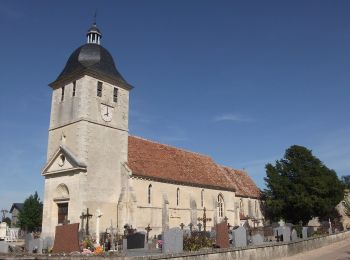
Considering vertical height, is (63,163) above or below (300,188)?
above

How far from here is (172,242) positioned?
1548 cm

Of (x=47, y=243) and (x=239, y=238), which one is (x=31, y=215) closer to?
(x=47, y=243)

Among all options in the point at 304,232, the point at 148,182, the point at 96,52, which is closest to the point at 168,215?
the point at 148,182

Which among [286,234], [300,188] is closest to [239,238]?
[286,234]

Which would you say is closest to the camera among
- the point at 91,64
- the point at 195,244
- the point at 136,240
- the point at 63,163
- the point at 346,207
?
the point at 195,244

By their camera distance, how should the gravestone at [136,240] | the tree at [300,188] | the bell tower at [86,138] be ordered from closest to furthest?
the gravestone at [136,240], the bell tower at [86,138], the tree at [300,188]

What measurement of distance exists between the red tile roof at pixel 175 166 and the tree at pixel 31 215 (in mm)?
27201

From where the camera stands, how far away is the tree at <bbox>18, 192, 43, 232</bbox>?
53375 mm

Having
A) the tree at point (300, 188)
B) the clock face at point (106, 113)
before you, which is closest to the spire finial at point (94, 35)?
the clock face at point (106, 113)

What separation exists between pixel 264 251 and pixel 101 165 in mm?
13369

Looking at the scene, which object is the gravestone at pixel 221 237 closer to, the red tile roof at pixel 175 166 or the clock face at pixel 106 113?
the red tile roof at pixel 175 166

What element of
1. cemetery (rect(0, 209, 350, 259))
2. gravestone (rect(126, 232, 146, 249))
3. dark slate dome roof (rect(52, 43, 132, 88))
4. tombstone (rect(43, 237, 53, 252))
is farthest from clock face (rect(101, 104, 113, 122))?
gravestone (rect(126, 232, 146, 249))

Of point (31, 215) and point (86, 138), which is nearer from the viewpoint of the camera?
point (86, 138)

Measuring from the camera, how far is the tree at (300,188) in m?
39.8
